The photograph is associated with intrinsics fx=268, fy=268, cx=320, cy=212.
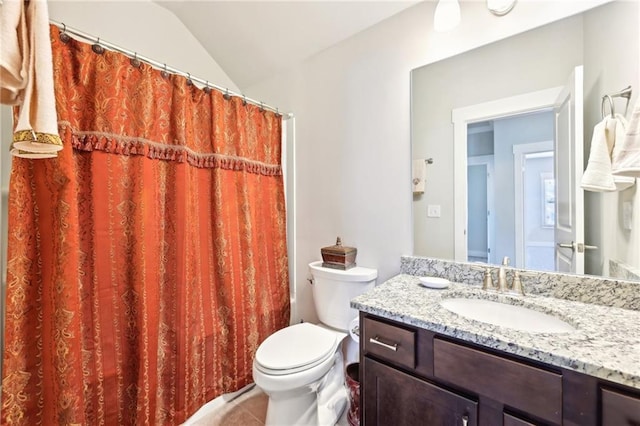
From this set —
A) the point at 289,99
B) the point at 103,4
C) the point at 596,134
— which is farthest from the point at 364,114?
the point at 103,4

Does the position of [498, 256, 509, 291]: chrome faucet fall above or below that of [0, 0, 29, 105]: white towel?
below

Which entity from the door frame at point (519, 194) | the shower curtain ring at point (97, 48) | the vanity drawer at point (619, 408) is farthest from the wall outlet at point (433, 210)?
the shower curtain ring at point (97, 48)

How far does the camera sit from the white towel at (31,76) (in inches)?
27.9

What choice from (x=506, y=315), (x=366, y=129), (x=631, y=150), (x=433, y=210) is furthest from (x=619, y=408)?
(x=366, y=129)

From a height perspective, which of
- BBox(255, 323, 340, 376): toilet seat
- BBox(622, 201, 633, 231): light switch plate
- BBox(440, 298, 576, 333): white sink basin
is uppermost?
BBox(622, 201, 633, 231): light switch plate

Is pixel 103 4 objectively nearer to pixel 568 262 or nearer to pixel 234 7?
pixel 234 7

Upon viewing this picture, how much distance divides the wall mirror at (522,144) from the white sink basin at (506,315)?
25cm

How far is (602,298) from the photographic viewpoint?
3.34 ft

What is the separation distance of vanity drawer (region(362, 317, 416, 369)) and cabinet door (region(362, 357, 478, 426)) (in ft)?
0.15

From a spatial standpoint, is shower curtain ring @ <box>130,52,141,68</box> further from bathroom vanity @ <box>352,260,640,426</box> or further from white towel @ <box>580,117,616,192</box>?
white towel @ <box>580,117,616,192</box>

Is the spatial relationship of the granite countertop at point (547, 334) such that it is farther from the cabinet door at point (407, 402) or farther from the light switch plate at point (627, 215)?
the light switch plate at point (627, 215)

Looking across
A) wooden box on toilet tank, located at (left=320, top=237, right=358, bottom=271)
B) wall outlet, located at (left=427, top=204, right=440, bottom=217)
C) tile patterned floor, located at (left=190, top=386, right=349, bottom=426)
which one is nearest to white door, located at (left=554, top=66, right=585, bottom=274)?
wall outlet, located at (left=427, top=204, right=440, bottom=217)

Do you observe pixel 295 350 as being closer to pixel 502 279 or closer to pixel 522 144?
pixel 502 279

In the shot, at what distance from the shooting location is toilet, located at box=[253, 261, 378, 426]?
1212mm
